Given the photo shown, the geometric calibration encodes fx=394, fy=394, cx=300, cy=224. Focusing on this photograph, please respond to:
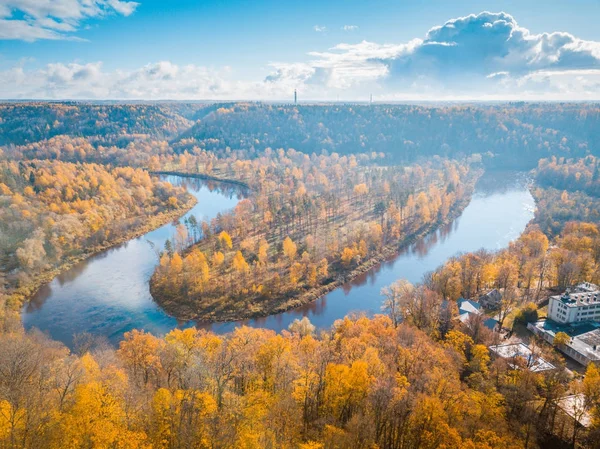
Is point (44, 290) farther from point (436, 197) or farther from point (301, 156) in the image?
point (301, 156)

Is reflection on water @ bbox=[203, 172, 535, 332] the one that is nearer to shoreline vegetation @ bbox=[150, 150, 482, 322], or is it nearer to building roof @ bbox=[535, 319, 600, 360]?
shoreline vegetation @ bbox=[150, 150, 482, 322]

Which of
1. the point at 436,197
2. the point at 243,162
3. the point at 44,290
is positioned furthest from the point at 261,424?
the point at 243,162

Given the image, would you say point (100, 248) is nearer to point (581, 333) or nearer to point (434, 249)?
point (434, 249)

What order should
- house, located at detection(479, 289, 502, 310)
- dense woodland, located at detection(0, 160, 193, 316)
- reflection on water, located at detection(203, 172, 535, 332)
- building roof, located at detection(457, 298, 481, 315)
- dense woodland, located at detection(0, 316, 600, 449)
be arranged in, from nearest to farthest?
1. dense woodland, located at detection(0, 316, 600, 449)
2. building roof, located at detection(457, 298, 481, 315)
3. house, located at detection(479, 289, 502, 310)
4. reflection on water, located at detection(203, 172, 535, 332)
5. dense woodland, located at detection(0, 160, 193, 316)

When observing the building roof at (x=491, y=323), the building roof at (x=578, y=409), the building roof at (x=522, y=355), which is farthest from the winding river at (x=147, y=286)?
the building roof at (x=578, y=409)

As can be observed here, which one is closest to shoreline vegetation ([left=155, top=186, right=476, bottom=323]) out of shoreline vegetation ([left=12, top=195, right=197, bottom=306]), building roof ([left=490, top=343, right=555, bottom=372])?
shoreline vegetation ([left=12, top=195, right=197, bottom=306])

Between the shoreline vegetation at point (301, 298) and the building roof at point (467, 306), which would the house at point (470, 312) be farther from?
the shoreline vegetation at point (301, 298)
